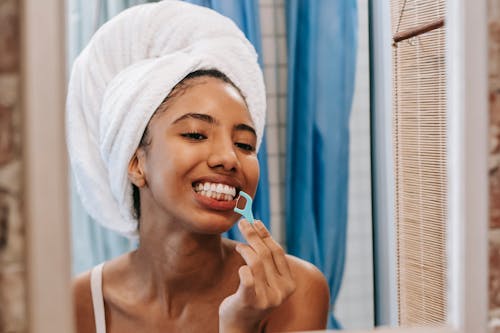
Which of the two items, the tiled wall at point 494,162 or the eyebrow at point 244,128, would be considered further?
the eyebrow at point 244,128

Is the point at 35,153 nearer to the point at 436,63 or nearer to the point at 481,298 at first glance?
the point at 481,298

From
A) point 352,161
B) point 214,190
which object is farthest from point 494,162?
point 214,190

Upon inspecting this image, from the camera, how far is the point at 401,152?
1307 millimetres

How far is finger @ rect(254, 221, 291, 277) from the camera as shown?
3.70 ft

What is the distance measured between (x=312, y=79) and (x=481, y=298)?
54 centimetres

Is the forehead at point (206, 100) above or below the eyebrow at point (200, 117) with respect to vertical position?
above

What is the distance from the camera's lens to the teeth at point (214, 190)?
1.10m

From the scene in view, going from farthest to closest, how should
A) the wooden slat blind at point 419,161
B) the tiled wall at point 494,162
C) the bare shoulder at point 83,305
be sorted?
the wooden slat blind at point 419,161, the bare shoulder at point 83,305, the tiled wall at point 494,162

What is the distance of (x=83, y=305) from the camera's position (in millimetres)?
1090

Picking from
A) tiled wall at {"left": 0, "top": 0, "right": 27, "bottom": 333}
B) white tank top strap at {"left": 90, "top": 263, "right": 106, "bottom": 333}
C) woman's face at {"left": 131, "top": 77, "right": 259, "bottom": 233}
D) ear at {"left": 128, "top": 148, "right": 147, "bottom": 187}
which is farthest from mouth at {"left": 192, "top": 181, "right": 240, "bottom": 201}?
tiled wall at {"left": 0, "top": 0, "right": 27, "bottom": 333}

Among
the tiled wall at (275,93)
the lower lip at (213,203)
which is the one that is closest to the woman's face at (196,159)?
the lower lip at (213,203)

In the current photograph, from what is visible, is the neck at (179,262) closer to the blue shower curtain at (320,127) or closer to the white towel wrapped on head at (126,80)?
the white towel wrapped on head at (126,80)

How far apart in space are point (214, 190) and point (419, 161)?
19.0 inches

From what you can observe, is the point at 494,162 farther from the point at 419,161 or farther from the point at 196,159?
the point at 196,159
